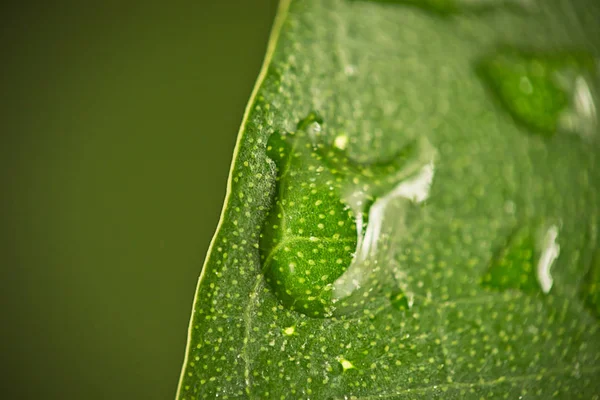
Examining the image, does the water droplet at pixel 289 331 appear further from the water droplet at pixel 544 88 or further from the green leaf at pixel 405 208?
the water droplet at pixel 544 88

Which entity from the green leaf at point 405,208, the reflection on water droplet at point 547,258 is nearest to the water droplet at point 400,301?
the green leaf at point 405,208

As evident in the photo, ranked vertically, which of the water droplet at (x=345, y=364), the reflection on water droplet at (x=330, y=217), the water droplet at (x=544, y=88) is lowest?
the water droplet at (x=345, y=364)

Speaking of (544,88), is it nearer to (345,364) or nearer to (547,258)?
(547,258)

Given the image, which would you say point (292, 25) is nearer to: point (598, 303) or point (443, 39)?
point (443, 39)

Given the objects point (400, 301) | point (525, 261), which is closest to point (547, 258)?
point (525, 261)

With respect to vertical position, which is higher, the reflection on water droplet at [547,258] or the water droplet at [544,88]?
the water droplet at [544,88]

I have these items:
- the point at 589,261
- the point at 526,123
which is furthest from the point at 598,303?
the point at 526,123
